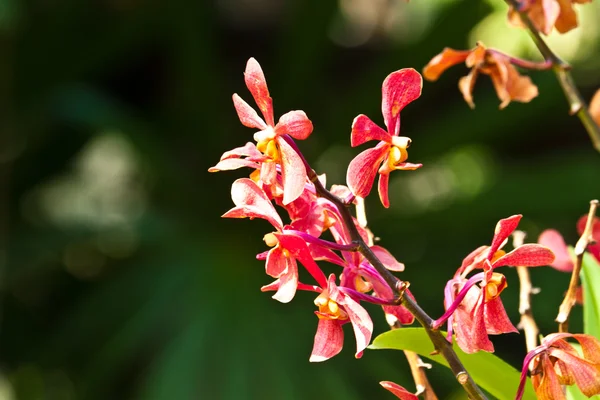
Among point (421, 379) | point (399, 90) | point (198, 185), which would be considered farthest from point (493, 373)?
point (198, 185)

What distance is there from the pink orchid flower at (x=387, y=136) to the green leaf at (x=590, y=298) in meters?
0.15

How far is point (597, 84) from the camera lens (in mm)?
1541

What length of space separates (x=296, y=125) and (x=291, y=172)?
0.01m

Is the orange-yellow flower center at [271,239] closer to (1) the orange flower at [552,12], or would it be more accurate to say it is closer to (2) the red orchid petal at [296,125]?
(2) the red orchid petal at [296,125]

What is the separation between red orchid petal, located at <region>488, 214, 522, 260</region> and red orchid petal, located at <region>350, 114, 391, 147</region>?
0.04 meters

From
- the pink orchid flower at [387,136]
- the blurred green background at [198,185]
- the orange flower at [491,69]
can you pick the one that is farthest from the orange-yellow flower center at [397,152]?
the blurred green background at [198,185]

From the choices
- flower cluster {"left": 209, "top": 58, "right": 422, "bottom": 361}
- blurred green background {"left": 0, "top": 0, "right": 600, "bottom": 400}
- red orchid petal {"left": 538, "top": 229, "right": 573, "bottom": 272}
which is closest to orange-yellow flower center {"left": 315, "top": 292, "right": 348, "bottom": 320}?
flower cluster {"left": 209, "top": 58, "right": 422, "bottom": 361}

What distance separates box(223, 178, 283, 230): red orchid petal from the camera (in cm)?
21

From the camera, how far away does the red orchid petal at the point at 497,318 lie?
23 cm

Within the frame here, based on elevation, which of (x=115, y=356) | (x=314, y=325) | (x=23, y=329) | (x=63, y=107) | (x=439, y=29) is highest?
(x=63, y=107)

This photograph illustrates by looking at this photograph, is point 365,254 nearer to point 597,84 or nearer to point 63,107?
point 63,107

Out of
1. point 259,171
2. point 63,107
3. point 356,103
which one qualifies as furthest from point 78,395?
point 259,171

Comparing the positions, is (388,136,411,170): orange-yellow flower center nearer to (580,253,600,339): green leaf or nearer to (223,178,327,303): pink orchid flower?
(223,178,327,303): pink orchid flower

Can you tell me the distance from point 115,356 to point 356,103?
611mm
